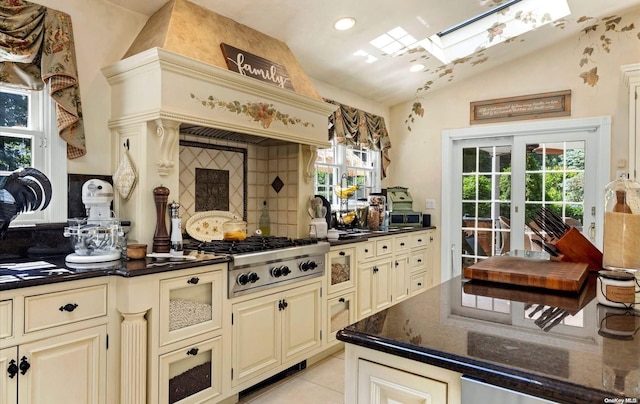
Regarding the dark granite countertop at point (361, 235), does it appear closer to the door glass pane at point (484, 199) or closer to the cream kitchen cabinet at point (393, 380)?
the door glass pane at point (484, 199)

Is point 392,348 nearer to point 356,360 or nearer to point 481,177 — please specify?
point 356,360

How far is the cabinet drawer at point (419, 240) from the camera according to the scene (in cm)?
446

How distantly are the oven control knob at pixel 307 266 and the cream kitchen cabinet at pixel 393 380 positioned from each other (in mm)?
1765

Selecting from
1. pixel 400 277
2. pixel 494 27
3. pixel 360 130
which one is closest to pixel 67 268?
pixel 400 277

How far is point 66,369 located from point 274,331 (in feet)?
3.82

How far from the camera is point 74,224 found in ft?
7.08

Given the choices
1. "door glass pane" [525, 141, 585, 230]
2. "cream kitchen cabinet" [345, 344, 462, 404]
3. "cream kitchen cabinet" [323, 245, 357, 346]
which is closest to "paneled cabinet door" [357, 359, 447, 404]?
"cream kitchen cabinet" [345, 344, 462, 404]

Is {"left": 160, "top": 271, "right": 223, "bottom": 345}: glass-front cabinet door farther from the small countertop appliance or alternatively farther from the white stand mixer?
the small countertop appliance

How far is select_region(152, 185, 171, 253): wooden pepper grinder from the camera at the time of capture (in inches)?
92.3

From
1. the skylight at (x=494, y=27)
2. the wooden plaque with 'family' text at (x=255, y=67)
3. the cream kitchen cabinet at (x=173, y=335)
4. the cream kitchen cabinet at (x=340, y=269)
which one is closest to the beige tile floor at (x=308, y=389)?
the cream kitchen cabinet at (x=173, y=335)

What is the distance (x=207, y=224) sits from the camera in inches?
117

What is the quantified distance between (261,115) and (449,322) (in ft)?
6.76

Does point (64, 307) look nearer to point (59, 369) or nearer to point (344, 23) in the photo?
point (59, 369)

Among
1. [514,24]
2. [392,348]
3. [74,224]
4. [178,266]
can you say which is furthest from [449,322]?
[514,24]
